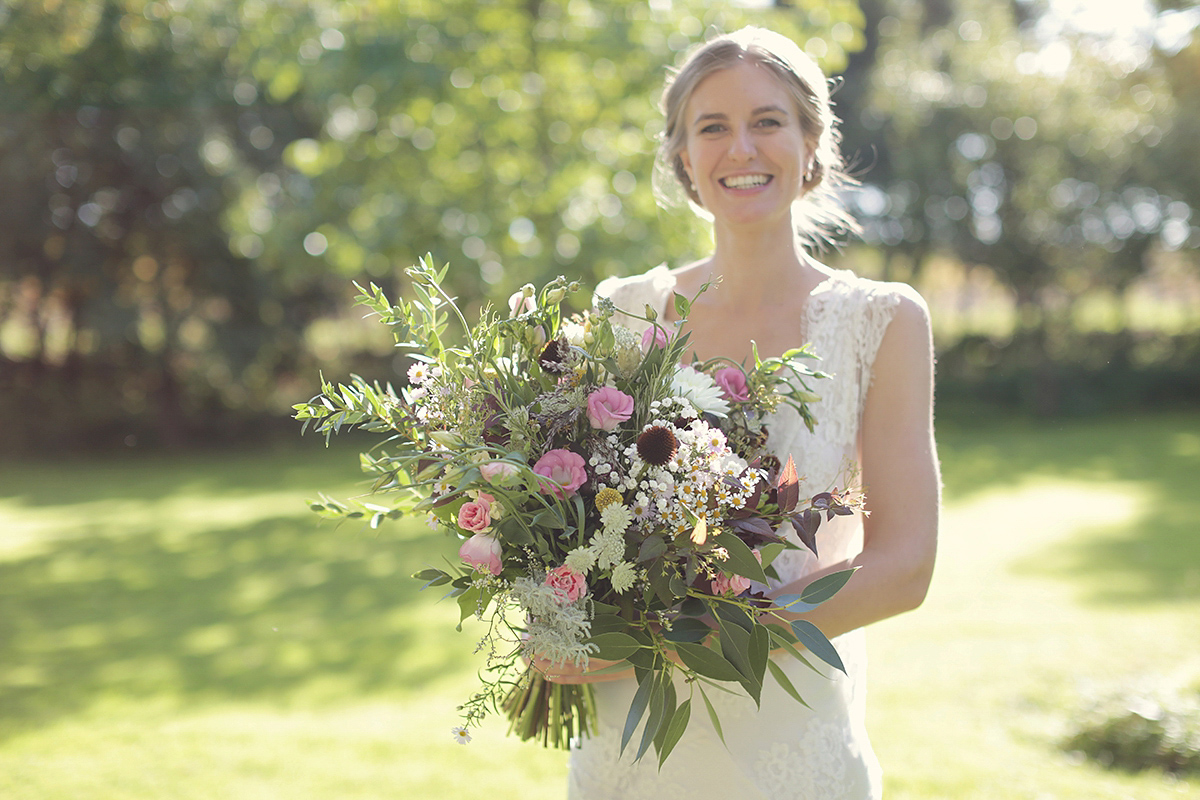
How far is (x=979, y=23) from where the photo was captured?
825 inches

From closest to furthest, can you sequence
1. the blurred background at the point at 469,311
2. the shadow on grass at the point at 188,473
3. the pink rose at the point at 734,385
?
1. the pink rose at the point at 734,385
2. the blurred background at the point at 469,311
3. the shadow on grass at the point at 188,473

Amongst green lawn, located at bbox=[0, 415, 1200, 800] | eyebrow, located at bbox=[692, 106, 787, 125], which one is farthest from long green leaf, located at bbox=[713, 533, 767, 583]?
green lawn, located at bbox=[0, 415, 1200, 800]

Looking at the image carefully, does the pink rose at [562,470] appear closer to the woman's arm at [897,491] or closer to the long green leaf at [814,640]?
the long green leaf at [814,640]

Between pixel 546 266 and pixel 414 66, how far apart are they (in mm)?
2500

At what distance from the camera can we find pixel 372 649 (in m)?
7.35

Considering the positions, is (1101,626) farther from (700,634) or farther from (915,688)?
(700,634)

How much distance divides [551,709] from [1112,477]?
1354 cm

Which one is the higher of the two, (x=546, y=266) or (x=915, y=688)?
(x=546, y=266)

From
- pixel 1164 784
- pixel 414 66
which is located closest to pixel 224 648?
pixel 414 66

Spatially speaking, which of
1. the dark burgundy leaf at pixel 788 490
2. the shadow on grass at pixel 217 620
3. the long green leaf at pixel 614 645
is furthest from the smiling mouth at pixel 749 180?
the shadow on grass at pixel 217 620

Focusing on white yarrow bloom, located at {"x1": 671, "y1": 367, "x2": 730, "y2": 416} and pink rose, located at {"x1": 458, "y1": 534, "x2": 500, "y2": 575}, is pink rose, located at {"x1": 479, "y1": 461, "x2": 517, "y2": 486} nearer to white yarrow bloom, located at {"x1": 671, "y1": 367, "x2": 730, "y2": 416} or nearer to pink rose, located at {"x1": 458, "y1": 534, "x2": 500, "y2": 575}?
pink rose, located at {"x1": 458, "y1": 534, "x2": 500, "y2": 575}

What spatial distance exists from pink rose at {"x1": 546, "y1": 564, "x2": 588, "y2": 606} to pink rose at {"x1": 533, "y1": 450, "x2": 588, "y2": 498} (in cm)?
13

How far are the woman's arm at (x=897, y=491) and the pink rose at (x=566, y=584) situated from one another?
54 cm

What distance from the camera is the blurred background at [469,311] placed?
18.1 feet
